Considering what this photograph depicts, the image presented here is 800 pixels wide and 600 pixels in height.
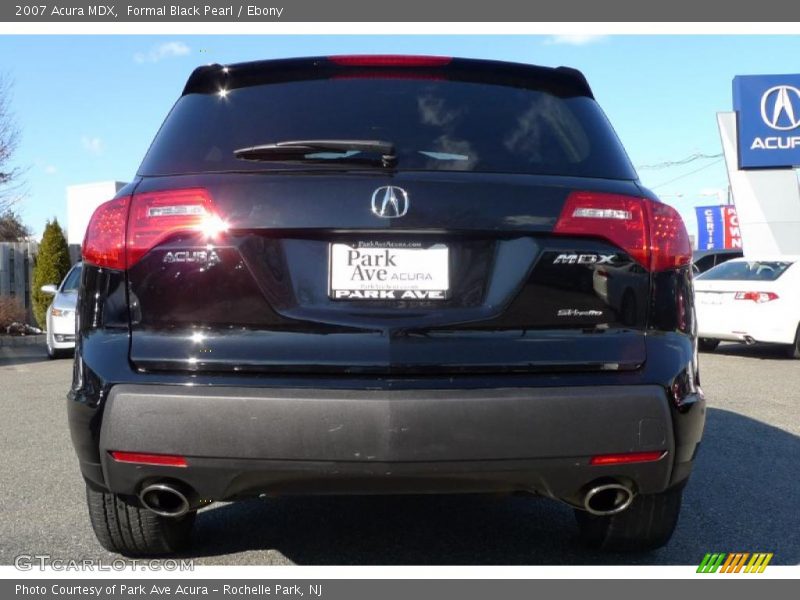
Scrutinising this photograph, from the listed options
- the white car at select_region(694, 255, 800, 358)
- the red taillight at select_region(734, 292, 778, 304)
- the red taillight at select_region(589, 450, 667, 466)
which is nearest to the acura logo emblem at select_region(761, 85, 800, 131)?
the white car at select_region(694, 255, 800, 358)

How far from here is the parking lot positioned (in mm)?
3549

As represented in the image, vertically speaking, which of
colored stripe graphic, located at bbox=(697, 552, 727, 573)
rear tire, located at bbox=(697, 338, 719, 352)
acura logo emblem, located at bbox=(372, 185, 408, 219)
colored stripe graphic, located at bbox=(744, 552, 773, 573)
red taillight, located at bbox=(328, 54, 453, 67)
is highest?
red taillight, located at bbox=(328, 54, 453, 67)

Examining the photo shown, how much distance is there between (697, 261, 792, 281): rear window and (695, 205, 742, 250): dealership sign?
79.2 feet

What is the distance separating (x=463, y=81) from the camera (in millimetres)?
3127

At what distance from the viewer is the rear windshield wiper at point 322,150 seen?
9.21 feet

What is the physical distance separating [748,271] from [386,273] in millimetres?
11518

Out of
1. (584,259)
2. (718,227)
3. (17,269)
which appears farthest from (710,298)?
(718,227)

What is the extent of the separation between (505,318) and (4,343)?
19.5m

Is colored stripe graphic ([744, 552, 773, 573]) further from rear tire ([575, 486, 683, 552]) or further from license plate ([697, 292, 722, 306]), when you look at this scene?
license plate ([697, 292, 722, 306])

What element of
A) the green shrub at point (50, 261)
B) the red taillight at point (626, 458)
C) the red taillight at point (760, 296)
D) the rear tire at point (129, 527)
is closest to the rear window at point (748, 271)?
the red taillight at point (760, 296)

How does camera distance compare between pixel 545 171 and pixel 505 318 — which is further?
pixel 545 171

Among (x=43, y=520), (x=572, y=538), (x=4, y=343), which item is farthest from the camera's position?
(x=4, y=343)
